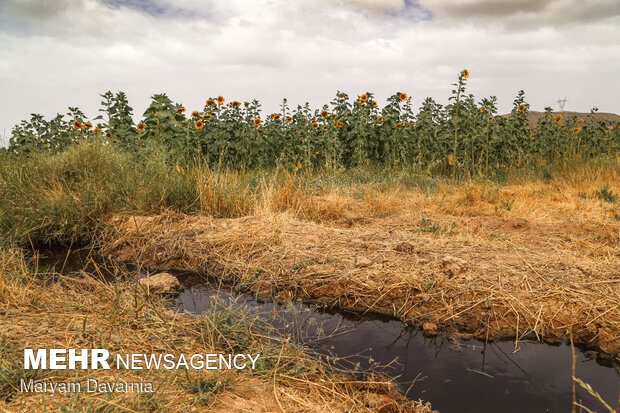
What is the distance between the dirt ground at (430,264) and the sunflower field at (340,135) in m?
2.91

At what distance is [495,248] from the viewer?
3.89 meters

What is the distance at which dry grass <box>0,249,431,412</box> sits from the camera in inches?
67.0

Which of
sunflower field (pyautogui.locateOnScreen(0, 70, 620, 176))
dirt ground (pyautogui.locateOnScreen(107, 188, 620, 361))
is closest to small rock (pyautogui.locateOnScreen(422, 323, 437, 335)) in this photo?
dirt ground (pyautogui.locateOnScreen(107, 188, 620, 361))

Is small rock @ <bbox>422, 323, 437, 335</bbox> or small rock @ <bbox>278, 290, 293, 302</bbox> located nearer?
small rock @ <bbox>422, 323, 437, 335</bbox>

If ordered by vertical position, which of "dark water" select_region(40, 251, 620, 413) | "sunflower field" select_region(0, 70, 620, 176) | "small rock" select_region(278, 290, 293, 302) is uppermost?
"sunflower field" select_region(0, 70, 620, 176)

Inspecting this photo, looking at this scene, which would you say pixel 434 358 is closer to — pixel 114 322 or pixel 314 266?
pixel 314 266

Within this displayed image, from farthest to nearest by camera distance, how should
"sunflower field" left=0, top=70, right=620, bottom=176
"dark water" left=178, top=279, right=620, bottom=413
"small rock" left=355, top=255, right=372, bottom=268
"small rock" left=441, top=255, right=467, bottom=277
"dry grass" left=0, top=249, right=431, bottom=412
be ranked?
1. "sunflower field" left=0, top=70, right=620, bottom=176
2. "small rock" left=355, top=255, right=372, bottom=268
3. "small rock" left=441, top=255, right=467, bottom=277
4. "dark water" left=178, top=279, right=620, bottom=413
5. "dry grass" left=0, top=249, right=431, bottom=412

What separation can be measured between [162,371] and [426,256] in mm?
2390

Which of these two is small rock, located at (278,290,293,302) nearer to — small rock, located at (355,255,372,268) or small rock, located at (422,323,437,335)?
small rock, located at (355,255,372,268)

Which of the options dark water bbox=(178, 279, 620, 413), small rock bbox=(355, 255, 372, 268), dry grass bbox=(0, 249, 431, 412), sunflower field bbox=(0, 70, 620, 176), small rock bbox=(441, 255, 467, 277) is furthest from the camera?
sunflower field bbox=(0, 70, 620, 176)

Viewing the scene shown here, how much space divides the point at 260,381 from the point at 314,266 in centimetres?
163

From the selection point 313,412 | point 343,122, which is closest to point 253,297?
point 313,412

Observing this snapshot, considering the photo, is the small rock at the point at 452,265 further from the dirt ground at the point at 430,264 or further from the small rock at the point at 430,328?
the small rock at the point at 430,328

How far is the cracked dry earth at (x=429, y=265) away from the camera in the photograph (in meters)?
2.85
